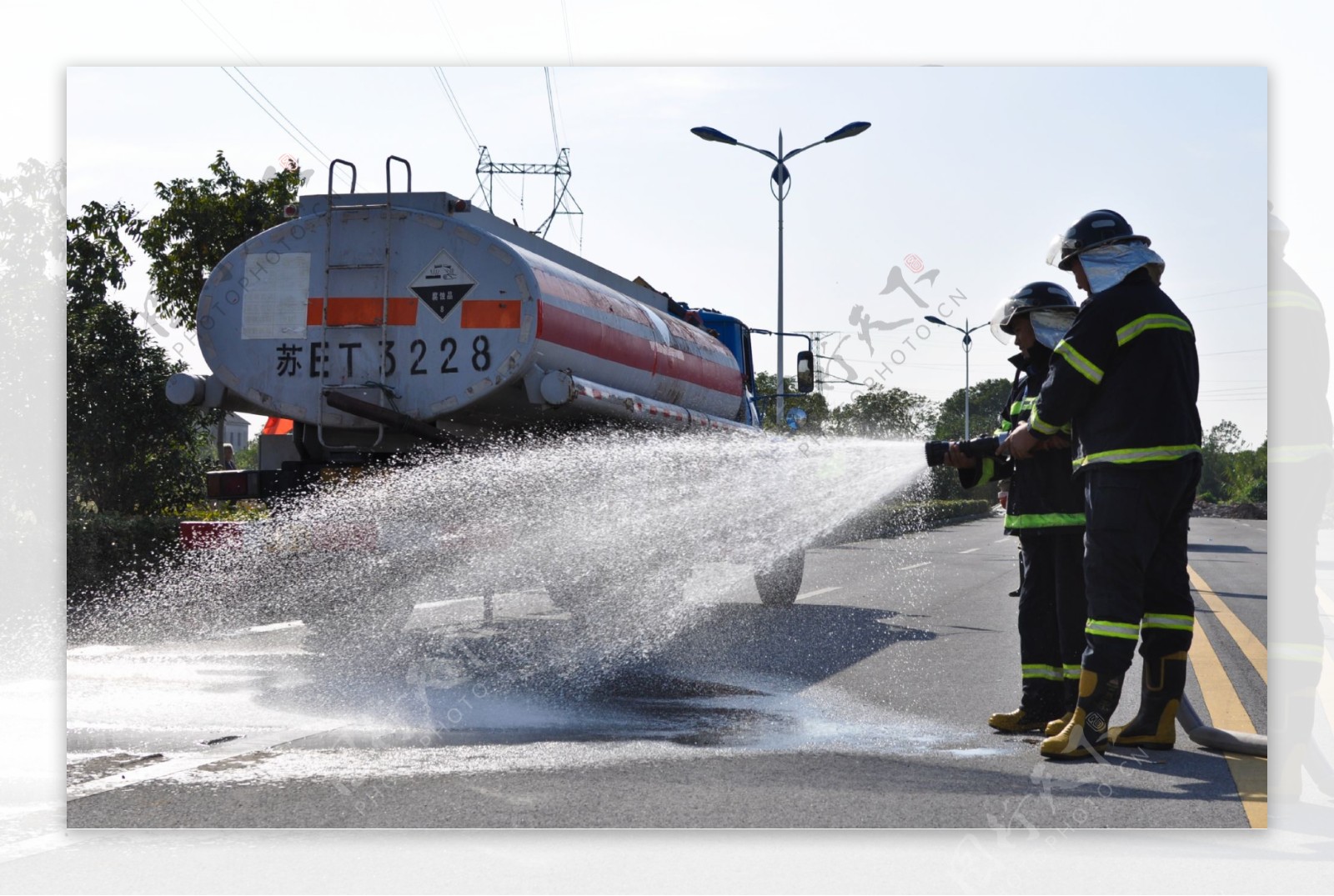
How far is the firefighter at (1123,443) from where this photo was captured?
14.7 feet

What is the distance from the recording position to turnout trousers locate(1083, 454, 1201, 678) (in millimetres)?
4477

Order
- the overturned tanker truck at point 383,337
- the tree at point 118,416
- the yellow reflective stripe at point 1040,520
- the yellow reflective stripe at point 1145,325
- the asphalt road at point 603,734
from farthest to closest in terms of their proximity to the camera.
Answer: the tree at point 118,416, the overturned tanker truck at point 383,337, the yellow reflective stripe at point 1040,520, the yellow reflective stripe at point 1145,325, the asphalt road at point 603,734

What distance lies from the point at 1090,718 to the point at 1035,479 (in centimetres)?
99

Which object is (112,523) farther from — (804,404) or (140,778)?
(804,404)

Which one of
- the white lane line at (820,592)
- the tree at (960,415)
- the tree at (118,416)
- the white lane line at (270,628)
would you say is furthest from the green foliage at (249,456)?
the tree at (960,415)

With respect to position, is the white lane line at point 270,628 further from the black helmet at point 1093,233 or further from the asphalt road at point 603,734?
the black helmet at point 1093,233

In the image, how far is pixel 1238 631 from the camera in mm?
8719

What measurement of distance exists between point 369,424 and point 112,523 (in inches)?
114

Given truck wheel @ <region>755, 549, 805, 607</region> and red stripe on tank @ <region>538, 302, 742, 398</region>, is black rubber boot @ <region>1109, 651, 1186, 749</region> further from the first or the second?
truck wheel @ <region>755, 549, 805, 607</region>

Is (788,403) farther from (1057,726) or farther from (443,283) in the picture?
(1057,726)

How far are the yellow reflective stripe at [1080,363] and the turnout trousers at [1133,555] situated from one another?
0.99 feet

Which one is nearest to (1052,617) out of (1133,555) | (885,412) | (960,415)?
(1133,555)

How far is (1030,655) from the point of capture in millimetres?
5250

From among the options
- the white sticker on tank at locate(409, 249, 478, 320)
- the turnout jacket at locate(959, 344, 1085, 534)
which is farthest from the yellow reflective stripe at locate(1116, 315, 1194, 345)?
the white sticker on tank at locate(409, 249, 478, 320)
